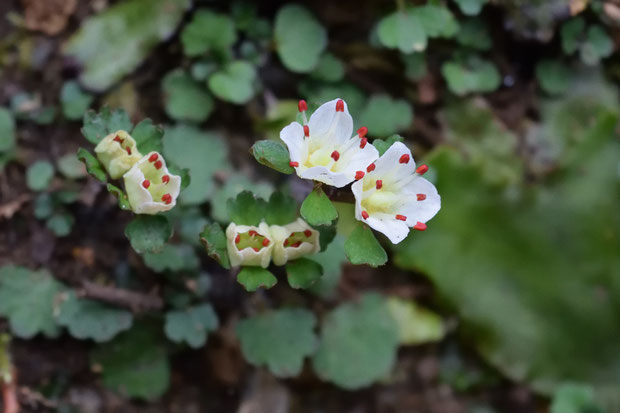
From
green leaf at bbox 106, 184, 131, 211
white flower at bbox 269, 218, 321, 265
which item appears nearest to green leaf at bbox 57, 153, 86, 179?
green leaf at bbox 106, 184, 131, 211

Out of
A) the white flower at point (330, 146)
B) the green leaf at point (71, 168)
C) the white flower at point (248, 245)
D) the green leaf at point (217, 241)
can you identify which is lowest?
the green leaf at point (71, 168)

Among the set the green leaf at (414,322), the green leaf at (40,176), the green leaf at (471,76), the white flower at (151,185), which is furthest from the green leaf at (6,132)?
the green leaf at (471,76)

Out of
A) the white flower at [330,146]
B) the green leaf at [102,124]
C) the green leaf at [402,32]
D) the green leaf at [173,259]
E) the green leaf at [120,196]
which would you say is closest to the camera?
the white flower at [330,146]

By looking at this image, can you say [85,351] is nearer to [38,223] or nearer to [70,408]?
[70,408]

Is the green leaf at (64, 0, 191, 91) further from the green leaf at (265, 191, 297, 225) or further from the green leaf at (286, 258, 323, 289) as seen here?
the green leaf at (286, 258, 323, 289)

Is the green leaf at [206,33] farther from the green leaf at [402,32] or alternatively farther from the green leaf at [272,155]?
the green leaf at [272,155]

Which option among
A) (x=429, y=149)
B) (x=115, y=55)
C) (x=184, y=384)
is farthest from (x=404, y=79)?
(x=184, y=384)
